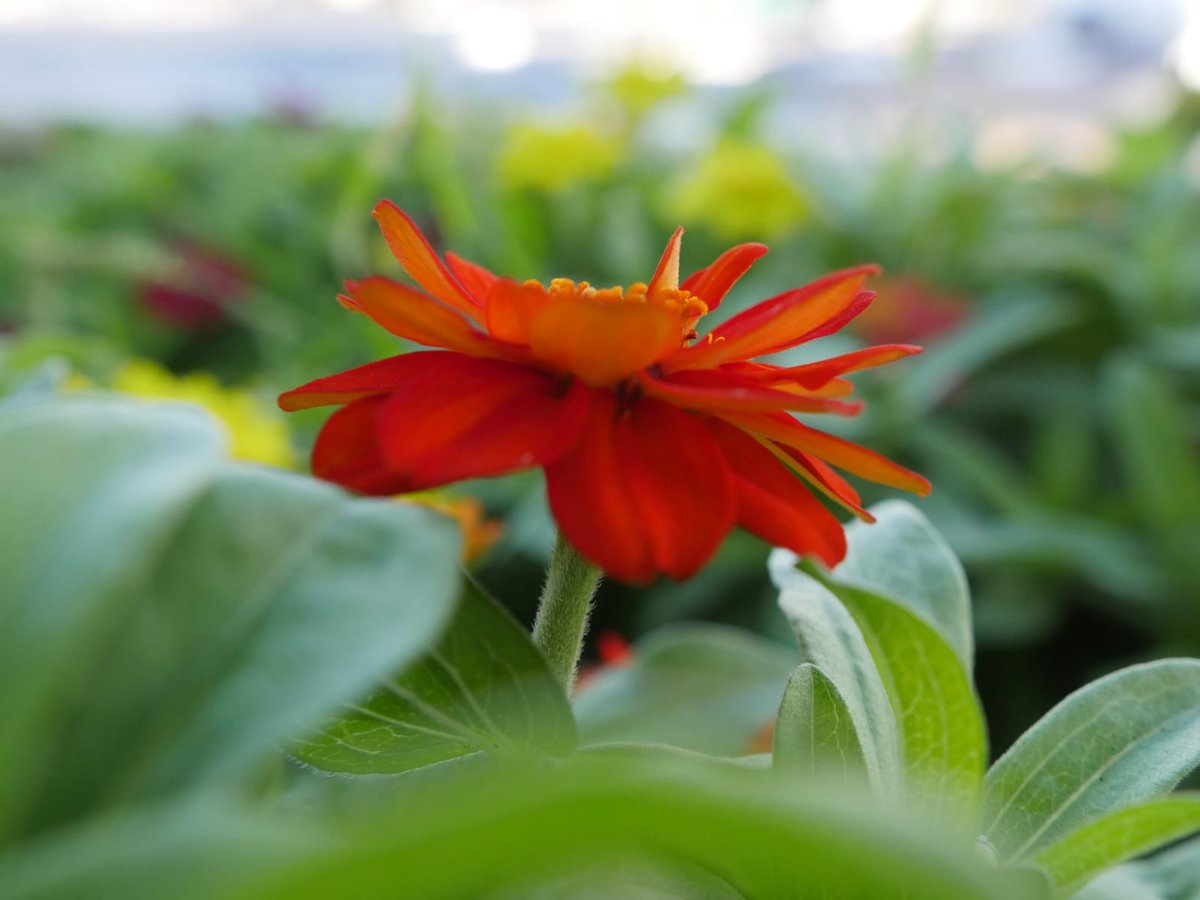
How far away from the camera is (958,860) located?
135mm

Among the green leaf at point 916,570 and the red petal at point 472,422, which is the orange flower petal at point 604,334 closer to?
the red petal at point 472,422

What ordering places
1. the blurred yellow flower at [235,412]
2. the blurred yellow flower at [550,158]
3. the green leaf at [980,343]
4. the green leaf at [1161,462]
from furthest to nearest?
1. the blurred yellow flower at [550,158]
2. the green leaf at [980,343]
3. the green leaf at [1161,462]
4. the blurred yellow flower at [235,412]

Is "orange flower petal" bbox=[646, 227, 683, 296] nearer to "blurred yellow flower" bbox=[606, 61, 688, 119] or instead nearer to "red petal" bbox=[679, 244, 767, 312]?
"red petal" bbox=[679, 244, 767, 312]

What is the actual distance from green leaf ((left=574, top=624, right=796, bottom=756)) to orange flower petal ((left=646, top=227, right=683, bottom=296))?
0.17m

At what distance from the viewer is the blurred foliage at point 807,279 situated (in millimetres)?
828

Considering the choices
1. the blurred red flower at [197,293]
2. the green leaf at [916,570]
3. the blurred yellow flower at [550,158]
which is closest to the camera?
the green leaf at [916,570]

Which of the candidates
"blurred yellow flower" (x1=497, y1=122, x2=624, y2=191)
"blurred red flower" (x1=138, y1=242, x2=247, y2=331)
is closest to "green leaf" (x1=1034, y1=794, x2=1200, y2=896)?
"blurred red flower" (x1=138, y1=242, x2=247, y2=331)

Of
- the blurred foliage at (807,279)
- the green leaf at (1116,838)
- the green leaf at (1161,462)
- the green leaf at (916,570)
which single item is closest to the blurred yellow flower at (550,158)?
the blurred foliage at (807,279)

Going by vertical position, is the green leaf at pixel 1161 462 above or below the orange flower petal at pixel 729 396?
below

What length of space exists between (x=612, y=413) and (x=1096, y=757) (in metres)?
0.14

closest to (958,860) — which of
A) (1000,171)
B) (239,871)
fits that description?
(239,871)

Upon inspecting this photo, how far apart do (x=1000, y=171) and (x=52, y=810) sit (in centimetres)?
137

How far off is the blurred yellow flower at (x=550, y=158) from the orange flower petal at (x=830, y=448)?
1.05m

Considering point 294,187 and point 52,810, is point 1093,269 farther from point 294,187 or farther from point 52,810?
point 52,810
